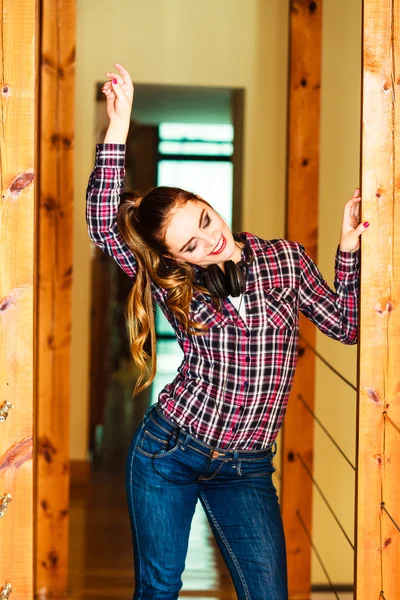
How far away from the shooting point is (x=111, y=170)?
1.75 m

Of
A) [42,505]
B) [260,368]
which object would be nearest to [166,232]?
[260,368]

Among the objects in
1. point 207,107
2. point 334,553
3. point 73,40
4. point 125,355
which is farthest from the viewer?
point 125,355

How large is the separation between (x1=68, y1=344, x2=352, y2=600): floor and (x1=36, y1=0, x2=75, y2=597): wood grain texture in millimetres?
188

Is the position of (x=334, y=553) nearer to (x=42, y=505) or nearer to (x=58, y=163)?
(x=42, y=505)

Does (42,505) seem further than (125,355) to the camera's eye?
No

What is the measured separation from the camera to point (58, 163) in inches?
119

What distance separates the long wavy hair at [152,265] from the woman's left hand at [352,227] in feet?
1.04

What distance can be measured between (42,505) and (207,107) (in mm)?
3539

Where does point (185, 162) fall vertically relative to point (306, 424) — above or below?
above

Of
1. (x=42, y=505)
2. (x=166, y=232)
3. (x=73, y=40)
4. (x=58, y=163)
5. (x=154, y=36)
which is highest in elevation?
(x=154, y=36)

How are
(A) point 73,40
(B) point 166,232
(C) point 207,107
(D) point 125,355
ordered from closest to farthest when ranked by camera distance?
(B) point 166,232 < (A) point 73,40 < (C) point 207,107 < (D) point 125,355

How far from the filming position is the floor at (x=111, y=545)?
3113mm

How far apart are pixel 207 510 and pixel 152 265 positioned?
1.88 feet

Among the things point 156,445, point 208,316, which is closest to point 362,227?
point 208,316
